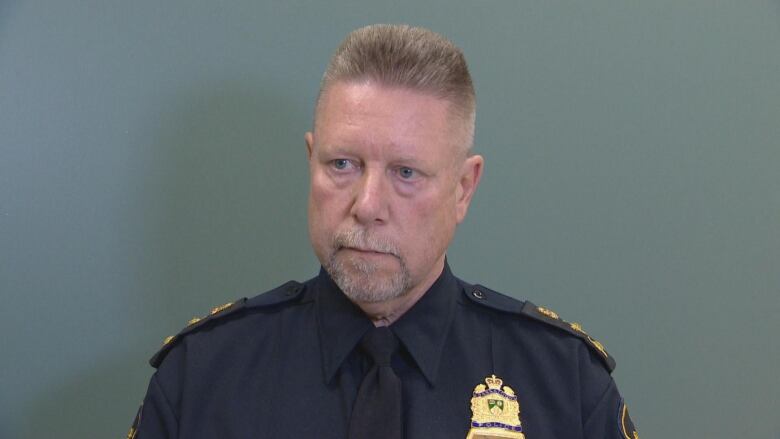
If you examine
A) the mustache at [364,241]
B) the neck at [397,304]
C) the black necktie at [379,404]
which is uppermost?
the mustache at [364,241]

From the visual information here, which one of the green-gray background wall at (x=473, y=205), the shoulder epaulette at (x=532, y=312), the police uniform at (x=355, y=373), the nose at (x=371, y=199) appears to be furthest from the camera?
the green-gray background wall at (x=473, y=205)

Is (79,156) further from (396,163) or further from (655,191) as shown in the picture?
(655,191)

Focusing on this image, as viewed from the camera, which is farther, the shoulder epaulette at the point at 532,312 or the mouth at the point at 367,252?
the shoulder epaulette at the point at 532,312

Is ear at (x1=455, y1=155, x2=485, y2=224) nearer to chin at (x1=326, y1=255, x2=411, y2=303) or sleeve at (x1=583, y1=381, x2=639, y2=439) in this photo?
chin at (x1=326, y1=255, x2=411, y2=303)

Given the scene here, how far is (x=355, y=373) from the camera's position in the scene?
1.23 metres

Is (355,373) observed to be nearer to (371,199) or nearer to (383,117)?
(371,199)

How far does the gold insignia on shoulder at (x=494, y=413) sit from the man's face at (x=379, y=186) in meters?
0.22

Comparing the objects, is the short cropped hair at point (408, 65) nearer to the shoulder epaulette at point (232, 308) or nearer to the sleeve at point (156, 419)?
the shoulder epaulette at point (232, 308)

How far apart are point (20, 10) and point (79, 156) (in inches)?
11.6

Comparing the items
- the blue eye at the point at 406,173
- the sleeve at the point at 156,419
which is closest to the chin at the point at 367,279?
Answer: the blue eye at the point at 406,173

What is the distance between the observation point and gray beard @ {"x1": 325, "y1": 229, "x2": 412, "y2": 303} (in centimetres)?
114

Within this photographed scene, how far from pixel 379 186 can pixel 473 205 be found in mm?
533

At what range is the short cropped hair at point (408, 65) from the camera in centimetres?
116

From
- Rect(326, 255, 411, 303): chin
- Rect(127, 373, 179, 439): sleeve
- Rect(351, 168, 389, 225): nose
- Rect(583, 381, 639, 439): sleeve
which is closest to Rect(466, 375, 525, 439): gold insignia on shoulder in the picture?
Rect(583, 381, 639, 439): sleeve
